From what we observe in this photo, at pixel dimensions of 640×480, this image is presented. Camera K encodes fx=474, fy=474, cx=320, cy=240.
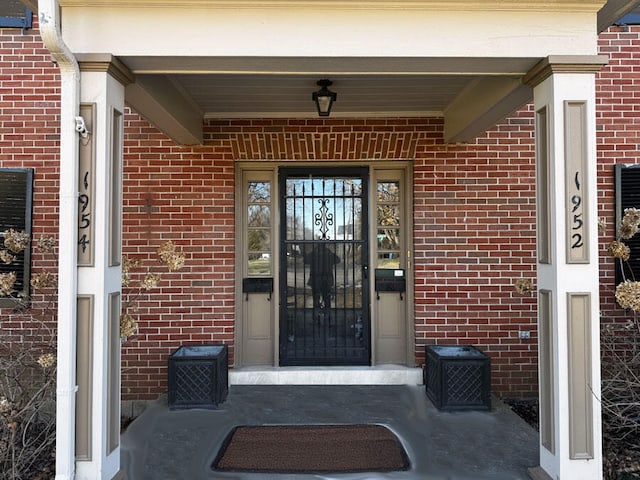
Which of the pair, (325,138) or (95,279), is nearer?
(95,279)

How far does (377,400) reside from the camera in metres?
4.23

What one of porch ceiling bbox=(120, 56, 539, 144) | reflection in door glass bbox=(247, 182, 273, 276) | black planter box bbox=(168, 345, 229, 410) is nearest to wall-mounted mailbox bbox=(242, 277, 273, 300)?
reflection in door glass bbox=(247, 182, 273, 276)

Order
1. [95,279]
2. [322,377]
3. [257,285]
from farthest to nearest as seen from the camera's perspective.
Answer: [257,285] < [322,377] < [95,279]

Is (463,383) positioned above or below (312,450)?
above

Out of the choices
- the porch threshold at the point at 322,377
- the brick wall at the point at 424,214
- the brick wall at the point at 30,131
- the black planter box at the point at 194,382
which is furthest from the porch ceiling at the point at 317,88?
the porch threshold at the point at 322,377

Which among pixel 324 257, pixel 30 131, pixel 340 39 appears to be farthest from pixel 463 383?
pixel 30 131

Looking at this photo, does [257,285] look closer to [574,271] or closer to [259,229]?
[259,229]

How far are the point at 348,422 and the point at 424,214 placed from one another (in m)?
2.10

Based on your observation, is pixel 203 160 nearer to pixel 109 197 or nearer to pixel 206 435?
pixel 109 197

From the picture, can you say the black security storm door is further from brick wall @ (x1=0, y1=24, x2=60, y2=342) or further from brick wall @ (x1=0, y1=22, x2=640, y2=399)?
brick wall @ (x1=0, y1=24, x2=60, y2=342)

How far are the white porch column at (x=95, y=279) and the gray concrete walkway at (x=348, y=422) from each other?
51cm

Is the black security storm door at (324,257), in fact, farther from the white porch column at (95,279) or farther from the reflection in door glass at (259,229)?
the white porch column at (95,279)

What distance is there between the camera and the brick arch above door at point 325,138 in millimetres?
4680

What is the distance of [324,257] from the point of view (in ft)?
16.1
